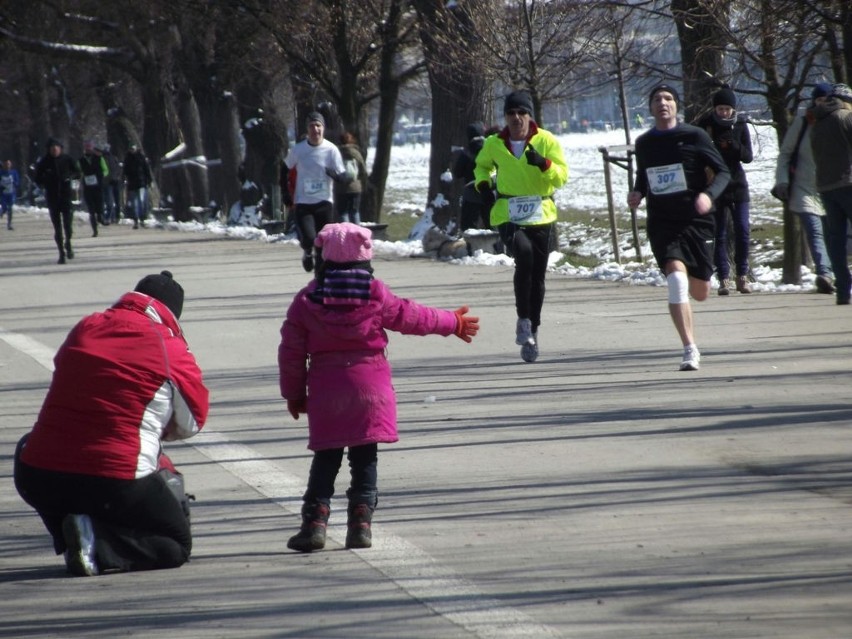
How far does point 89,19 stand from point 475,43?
15.2 meters

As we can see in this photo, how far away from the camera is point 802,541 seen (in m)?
5.77

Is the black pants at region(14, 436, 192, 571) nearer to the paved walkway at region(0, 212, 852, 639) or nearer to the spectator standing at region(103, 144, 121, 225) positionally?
the paved walkway at region(0, 212, 852, 639)

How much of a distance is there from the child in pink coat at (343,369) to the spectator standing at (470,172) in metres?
12.3

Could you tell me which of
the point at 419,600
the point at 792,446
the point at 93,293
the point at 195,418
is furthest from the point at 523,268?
the point at 93,293

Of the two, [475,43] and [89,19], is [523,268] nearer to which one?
[475,43]

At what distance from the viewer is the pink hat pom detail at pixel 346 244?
237 inches

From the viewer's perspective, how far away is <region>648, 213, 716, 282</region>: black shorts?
10.3m

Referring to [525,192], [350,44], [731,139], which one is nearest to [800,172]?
[731,139]

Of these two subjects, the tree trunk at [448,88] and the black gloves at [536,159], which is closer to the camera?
the black gloves at [536,159]

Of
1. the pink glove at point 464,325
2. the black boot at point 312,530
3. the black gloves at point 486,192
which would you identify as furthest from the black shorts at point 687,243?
the black boot at point 312,530

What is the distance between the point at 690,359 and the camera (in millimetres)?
10055

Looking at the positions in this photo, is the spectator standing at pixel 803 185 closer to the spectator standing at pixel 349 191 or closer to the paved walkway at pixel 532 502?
the paved walkway at pixel 532 502

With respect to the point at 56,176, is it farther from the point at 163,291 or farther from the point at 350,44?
the point at 163,291

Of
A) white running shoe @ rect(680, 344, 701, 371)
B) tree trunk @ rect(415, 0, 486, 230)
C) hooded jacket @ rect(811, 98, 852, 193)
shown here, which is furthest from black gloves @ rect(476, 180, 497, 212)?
tree trunk @ rect(415, 0, 486, 230)
